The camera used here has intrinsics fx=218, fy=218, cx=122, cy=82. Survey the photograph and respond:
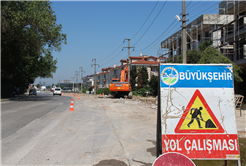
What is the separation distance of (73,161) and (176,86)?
126 inches

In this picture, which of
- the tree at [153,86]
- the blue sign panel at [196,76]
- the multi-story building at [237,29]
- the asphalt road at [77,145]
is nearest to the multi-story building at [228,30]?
the multi-story building at [237,29]

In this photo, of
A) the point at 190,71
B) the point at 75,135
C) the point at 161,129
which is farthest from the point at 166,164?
the point at 75,135

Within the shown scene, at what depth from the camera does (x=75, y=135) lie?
7.92m

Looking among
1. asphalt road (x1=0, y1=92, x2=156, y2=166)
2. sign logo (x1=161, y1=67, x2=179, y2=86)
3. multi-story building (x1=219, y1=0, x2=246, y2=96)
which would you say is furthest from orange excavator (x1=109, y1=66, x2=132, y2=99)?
sign logo (x1=161, y1=67, x2=179, y2=86)

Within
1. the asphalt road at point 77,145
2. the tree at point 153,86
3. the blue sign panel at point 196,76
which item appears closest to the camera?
the blue sign panel at point 196,76

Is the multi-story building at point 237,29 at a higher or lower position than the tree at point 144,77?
higher

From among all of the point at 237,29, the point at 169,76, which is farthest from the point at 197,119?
the point at 237,29

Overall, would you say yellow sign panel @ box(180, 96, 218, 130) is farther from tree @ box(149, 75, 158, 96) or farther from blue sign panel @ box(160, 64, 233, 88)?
tree @ box(149, 75, 158, 96)

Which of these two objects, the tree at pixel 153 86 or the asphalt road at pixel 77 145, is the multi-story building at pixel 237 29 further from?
the tree at pixel 153 86

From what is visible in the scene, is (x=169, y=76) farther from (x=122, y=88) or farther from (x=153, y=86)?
(x=153, y=86)

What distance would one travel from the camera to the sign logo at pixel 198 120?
3441mm

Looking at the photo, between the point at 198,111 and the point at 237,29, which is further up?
the point at 237,29

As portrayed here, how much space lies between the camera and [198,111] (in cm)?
349

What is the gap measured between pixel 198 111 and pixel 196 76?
58 cm
